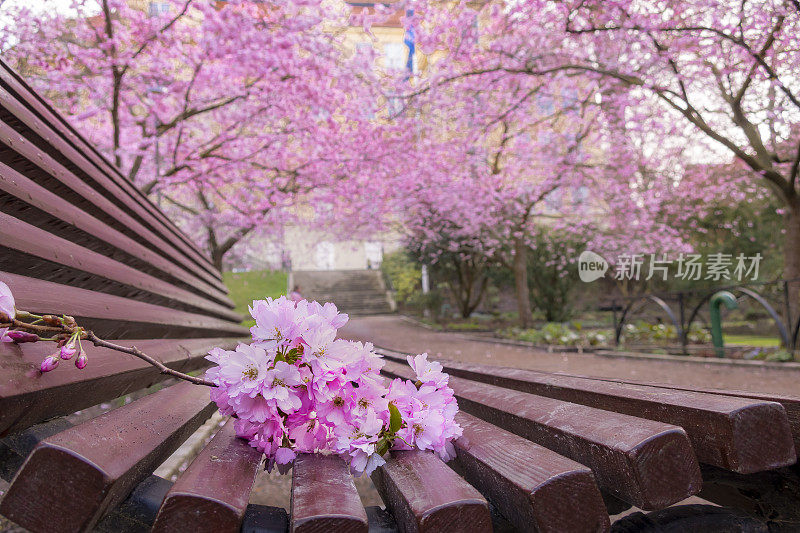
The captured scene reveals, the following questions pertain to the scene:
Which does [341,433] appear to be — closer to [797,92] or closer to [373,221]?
[797,92]

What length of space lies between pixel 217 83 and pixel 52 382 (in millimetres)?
8870

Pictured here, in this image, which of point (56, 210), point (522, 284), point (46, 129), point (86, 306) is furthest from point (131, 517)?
point (522, 284)

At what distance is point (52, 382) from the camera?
2.73ft

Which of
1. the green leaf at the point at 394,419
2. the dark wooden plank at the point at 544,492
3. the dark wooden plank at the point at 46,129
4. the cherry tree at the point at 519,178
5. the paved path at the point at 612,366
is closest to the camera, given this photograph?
the dark wooden plank at the point at 544,492

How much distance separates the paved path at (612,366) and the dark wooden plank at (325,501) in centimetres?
320

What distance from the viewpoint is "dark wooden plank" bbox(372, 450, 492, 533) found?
2.48ft

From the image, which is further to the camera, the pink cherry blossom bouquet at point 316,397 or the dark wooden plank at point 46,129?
the dark wooden plank at point 46,129

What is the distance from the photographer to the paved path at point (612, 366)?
19.5ft

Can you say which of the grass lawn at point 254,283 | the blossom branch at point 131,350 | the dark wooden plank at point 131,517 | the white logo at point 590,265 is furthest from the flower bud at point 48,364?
the grass lawn at point 254,283

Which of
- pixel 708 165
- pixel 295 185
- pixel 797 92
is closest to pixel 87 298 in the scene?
pixel 295 185

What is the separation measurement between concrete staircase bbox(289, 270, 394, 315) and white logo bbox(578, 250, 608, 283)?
8.42 meters

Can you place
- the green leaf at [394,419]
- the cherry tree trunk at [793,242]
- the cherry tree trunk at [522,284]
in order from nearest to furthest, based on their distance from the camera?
the green leaf at [394,419], the cherry tree trunk at [793,242], the cherry tree trunk at [522,284]

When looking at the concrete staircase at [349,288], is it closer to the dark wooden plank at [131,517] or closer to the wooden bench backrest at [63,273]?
the wooden bench backrest at [63,273]

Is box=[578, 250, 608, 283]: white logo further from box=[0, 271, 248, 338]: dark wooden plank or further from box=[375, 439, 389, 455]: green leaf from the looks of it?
box=[375, 439, 389, 455]: green leaf
